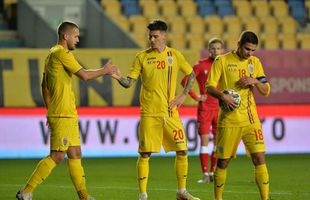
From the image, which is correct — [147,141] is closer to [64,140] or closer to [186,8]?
[64,140]

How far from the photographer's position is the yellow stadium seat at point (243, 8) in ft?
75.9

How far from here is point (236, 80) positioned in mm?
9883

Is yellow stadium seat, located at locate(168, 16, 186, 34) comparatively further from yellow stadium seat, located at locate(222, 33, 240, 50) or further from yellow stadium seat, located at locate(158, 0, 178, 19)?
yellow stadium seat, located at locate(222, 33, 240, 50)

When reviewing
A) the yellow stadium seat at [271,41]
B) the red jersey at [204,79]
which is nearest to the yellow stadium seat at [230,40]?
the yellow stadium seat at [271,41]

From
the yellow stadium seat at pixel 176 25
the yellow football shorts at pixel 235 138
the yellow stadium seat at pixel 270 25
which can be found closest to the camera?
the yellow football shorts at pixel 235 138

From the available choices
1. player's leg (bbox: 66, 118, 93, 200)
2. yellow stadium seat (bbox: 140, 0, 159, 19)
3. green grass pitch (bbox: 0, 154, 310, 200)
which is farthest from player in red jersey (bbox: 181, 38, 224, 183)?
yellow stadium seat (bbox: 140, 0, 159, 19)

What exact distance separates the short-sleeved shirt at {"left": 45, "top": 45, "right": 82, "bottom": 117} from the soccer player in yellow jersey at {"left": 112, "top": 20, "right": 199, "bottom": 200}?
2.62 feet

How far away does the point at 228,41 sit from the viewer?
72.0ft

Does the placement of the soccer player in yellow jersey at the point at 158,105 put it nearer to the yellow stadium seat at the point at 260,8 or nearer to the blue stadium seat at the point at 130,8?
the blue stadium seat at the point at 130,8

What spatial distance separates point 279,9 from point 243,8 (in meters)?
0.90

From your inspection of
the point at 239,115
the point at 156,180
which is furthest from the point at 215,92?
the point at 156,180

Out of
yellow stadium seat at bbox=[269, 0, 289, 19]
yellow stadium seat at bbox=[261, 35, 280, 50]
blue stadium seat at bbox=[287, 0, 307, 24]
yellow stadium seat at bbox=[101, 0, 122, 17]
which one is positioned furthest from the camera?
blue stadium seat at bbox=[287, 0, 307, 24]

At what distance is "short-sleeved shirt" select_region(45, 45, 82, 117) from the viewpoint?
985 centimetres

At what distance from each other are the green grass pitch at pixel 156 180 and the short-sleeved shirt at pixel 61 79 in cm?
152
